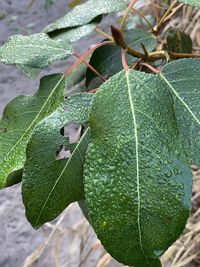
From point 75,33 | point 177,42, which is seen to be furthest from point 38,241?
point 75,33

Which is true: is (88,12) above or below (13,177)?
above

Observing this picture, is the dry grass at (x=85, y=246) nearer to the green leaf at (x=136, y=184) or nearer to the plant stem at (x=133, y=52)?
the plant stem at (x=133, y=52)

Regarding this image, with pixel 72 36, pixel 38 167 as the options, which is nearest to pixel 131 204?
pixel 38 167

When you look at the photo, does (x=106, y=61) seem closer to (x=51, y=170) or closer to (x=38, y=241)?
(x=51, y=170)

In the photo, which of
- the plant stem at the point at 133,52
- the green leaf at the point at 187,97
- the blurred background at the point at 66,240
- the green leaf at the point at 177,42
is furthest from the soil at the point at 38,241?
the green leaf at the point at 187,97

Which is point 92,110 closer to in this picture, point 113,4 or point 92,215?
point 92,215

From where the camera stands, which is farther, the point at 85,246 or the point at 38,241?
the point at 38,241
